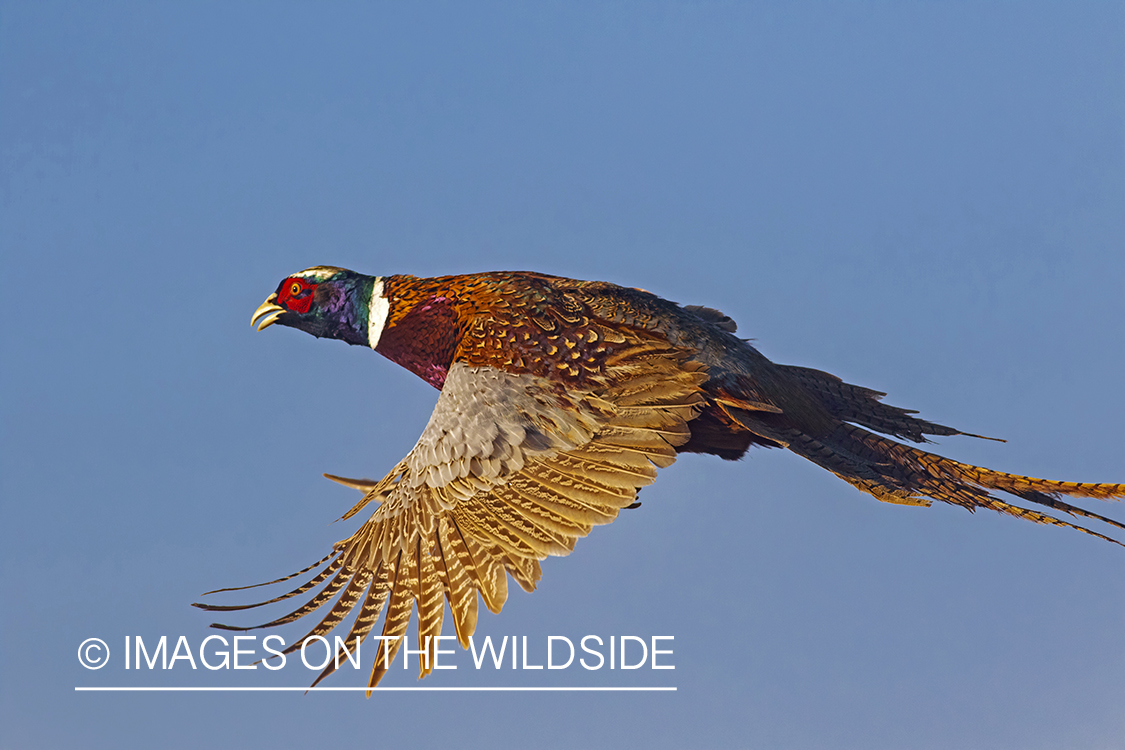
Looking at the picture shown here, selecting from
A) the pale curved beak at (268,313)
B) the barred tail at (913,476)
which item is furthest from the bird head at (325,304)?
the barred tail at (913,476)

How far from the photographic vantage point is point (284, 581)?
5.06 meters

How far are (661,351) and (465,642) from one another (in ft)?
6.36

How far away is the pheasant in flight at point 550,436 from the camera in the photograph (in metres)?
4.91

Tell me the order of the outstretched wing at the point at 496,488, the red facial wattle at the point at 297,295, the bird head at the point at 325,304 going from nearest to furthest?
the outstretched wing at the point at 496,488 < the bird head at the point at 325,304 < the red facial wattle at the point at 297,295

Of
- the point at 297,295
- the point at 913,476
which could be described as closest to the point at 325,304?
the point at 297,295

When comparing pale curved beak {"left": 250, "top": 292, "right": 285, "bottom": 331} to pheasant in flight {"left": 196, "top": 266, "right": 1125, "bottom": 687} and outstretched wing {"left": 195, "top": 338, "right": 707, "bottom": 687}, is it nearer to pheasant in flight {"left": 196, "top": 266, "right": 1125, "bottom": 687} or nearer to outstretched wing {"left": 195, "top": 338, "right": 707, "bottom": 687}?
pheasant in flight {"left": 196, "top": 266, "right": 1125, "bottom": 687}

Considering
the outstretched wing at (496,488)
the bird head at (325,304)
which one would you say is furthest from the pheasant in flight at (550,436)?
the bird head at (325,304)

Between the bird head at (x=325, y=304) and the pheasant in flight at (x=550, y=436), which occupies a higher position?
the bird head at (x=325, y=304)

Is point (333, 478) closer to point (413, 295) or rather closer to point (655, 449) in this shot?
point (413, 295)

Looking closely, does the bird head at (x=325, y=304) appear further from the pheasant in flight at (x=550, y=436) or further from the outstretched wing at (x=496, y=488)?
the outstretched wing at (x=496, y=488)

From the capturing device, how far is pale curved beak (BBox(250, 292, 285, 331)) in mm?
6711

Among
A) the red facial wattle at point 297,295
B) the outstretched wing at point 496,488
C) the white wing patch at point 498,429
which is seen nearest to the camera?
the outstretched wing at point 496,488

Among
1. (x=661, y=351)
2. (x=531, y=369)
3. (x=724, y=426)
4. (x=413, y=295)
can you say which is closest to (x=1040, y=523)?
(x=724, y=426)

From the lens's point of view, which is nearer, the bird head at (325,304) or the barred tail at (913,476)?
the barred tail at (913,476)
